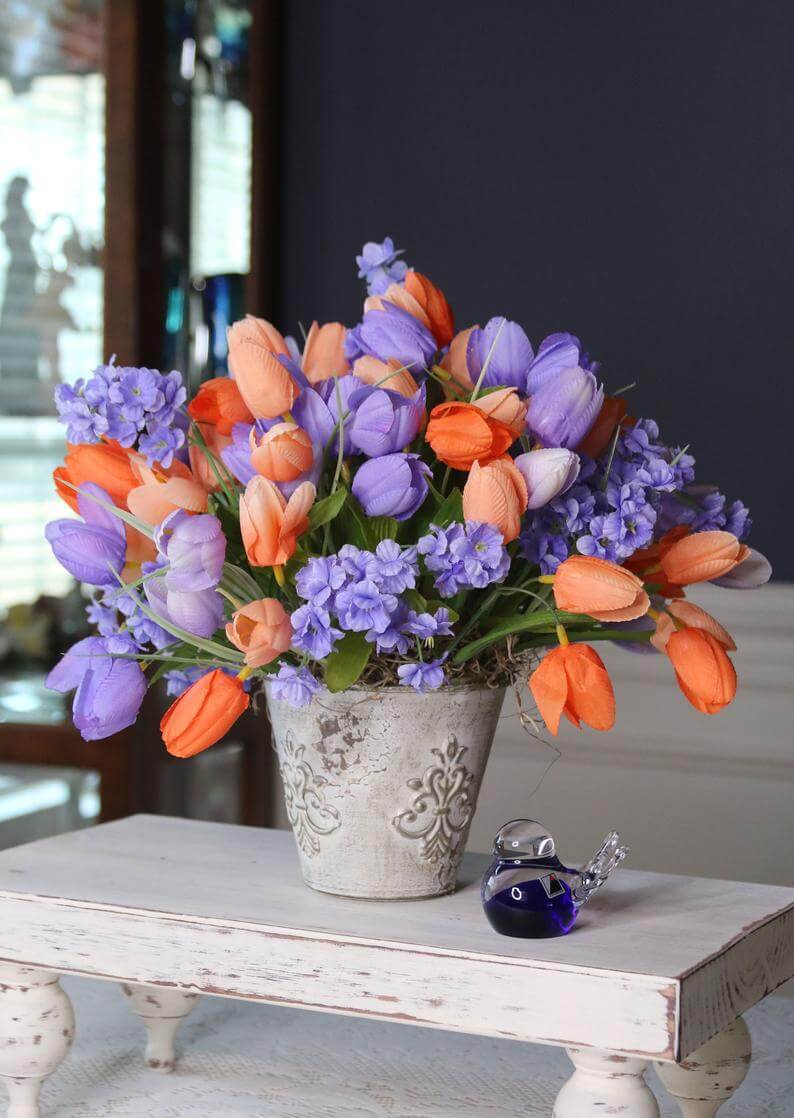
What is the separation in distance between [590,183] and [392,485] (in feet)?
4.55

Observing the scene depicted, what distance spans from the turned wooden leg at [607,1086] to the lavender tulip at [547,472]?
390 millimetres

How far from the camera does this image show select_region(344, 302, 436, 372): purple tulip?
117cm

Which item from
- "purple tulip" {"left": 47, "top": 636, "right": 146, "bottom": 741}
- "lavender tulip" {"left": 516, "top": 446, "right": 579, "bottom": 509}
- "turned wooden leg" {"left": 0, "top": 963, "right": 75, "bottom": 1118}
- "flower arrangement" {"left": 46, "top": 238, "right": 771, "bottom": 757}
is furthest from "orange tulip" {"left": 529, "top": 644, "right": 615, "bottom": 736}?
"turned wooden leg" {"left": 0, "top": 963, "right": 75, "bottom": 1118}

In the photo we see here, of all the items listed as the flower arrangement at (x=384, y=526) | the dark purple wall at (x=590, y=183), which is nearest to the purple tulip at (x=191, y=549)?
the flower arrangement at (x=384, y=526)

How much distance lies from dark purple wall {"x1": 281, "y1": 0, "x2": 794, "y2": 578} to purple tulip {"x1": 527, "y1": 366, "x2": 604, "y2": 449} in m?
1.19

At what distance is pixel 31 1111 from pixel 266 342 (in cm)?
70

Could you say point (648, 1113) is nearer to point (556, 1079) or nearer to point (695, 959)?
point (695, 959)

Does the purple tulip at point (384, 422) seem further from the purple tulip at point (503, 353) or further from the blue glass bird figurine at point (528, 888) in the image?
the blue glass bird figurine at point (528, 888)

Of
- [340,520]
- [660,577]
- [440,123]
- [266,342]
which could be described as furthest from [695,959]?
[440,123]

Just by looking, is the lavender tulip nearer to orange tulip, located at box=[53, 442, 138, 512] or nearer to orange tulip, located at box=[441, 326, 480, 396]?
orange tulip, located at box=[441, 326, 480, 396]

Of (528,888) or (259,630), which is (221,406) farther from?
(528,888)

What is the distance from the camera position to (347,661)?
44.6 inches

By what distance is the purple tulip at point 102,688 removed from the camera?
1.20 meters

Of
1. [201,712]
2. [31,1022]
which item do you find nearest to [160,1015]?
[31,1022]
